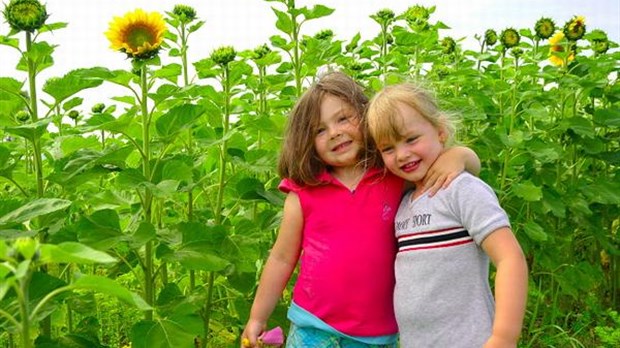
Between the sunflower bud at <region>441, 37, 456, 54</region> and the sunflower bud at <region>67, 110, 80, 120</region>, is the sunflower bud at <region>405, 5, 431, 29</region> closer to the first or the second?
the sunflower bud at <region>441, 37, 456, 54</region>

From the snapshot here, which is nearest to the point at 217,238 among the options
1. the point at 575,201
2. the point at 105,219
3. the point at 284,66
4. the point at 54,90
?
the point at 105,219

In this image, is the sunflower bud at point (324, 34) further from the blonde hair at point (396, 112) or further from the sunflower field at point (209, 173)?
the blonde hair at point (396, 112)

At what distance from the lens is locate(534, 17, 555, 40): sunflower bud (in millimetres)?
2980

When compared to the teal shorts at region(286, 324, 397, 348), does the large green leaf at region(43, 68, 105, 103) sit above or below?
above

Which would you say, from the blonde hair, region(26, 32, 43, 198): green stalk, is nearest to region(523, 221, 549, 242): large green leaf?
the blonde hair

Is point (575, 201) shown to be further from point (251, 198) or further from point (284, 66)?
point (251, 198)

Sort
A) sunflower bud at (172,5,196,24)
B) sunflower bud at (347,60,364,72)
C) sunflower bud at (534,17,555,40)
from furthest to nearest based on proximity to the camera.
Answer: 1. sunflower bud at (534,17,555,40)
2. sunflower bud at (347,60,364,72)
3. sunflower bud at (172,5,196,24)

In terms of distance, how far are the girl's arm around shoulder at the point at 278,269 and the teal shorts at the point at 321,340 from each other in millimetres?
92

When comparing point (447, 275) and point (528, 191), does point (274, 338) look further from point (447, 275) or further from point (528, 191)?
point (528, 191)

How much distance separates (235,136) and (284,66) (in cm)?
52

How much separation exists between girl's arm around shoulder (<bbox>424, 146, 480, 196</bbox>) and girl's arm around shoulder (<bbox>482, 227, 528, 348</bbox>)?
0.16 meters

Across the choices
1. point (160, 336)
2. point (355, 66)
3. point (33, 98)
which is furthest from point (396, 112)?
point (355, 66)

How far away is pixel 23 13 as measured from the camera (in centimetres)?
170

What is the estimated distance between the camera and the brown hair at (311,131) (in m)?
1.71
